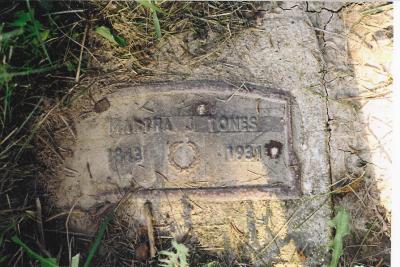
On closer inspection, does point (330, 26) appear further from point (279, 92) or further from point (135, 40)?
point (135, 40)

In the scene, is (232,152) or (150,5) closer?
(150,5)

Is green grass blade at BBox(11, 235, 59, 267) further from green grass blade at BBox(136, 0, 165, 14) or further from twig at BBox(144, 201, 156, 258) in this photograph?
green grass blade at BBox(136, 0, 165, 14)

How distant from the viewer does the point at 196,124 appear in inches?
88.4

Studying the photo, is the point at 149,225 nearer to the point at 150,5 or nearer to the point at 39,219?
the point at 39,219

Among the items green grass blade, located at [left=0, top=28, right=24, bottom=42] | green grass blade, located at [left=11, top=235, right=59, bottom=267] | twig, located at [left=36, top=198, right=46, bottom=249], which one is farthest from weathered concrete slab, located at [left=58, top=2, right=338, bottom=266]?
green grass blade, located at [left=0, top=28, right=24, bottom=42]

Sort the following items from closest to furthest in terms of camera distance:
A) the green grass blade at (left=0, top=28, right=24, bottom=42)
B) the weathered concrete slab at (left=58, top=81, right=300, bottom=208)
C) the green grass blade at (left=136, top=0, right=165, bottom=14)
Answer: the green grass blade at (left=0, top=28, right=24, bottom=42)
the green grass blade at (left=136, top=0, right=165, bottom=14)
the weathered concrete slab at (left=58, top=81, right=300, bottom=208)

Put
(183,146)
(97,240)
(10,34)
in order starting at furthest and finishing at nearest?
(183,146) → (97,240) → (10,34)

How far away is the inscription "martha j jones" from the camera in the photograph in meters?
2.23

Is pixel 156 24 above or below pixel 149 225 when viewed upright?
above

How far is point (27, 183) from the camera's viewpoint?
220 centimetres

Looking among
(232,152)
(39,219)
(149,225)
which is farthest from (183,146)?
(39,219)

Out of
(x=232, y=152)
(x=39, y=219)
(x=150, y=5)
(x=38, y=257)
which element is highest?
(x=150, y=5)

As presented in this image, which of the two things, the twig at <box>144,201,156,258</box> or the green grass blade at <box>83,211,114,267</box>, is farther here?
the twig at <box>144,201,156,258</box>

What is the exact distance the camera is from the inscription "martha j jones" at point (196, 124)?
223cm
